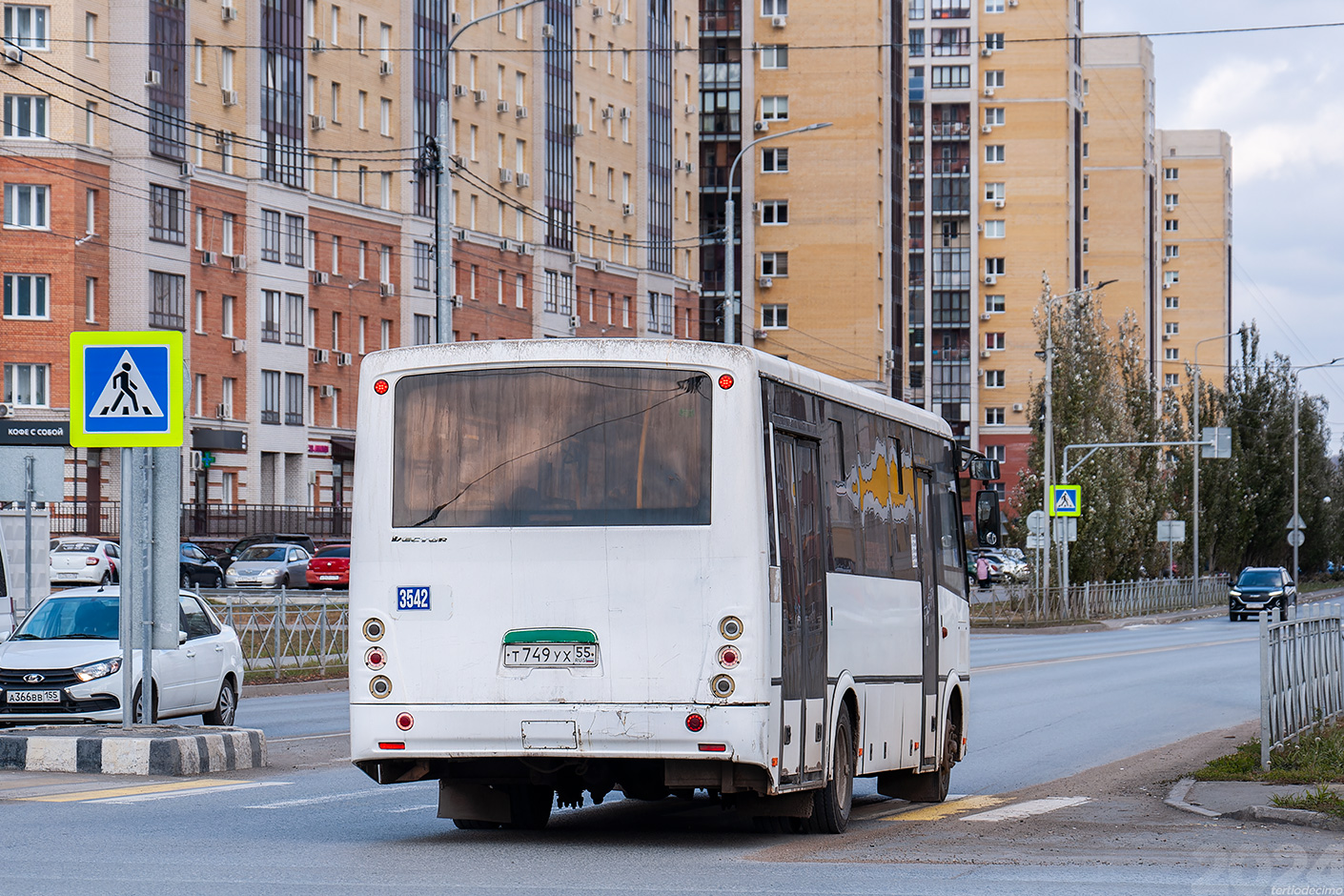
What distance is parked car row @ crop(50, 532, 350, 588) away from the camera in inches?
2151

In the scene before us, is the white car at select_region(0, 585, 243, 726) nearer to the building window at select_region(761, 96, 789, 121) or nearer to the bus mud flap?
the bus mud flap

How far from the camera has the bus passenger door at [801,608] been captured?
11.4 metres

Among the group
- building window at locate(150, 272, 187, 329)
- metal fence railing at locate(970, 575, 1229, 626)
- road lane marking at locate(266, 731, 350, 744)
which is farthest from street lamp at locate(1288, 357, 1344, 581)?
road lane marking at locate(266, 731, 350, 744)

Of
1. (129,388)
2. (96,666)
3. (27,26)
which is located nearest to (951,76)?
(27,26)

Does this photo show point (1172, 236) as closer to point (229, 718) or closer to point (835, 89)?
point (835, 89)

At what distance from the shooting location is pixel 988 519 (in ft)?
55.4

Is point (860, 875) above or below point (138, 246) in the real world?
below

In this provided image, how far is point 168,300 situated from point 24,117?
7783 millimetres

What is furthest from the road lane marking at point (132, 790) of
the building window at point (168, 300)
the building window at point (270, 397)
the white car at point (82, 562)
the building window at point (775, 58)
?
the building window at point (775, 58)

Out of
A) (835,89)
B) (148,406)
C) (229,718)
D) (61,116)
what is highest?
(835,89)

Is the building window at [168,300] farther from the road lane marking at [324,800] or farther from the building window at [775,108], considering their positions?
the road lane marking at [324,800]

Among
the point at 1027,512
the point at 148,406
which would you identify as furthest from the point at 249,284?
the point at 148,406

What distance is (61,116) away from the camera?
68188 mm

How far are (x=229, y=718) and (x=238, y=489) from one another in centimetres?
5461
